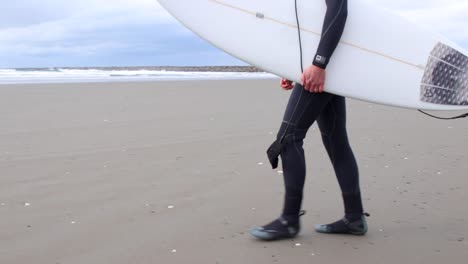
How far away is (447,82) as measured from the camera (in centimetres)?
269

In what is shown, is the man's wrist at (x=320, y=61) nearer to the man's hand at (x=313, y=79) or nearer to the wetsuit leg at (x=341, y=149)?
the man's hand at (x=313, y=79)

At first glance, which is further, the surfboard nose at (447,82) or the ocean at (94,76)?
the ocean at (94,76)

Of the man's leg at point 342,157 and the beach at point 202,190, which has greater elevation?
the man's leg at point 342,157

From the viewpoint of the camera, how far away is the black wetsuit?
237 cm

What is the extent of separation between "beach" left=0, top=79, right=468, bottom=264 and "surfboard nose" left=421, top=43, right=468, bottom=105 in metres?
0.63

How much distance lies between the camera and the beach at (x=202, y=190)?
8.05 feet

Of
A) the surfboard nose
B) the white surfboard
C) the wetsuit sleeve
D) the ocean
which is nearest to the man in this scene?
the wetsuit sleeve

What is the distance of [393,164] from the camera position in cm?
409

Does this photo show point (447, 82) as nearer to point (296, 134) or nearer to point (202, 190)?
point (296, 134)

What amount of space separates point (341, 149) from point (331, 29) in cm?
57

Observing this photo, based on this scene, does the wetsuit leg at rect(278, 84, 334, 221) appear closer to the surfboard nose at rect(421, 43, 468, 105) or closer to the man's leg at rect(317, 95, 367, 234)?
the man's leg at rect(317, 95, 367, 234)

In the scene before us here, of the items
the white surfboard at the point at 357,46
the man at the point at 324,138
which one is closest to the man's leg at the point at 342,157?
the man at the point at 324,138

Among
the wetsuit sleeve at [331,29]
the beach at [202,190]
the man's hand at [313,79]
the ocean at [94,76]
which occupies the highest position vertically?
the wetsuit sleeve at [331,29]

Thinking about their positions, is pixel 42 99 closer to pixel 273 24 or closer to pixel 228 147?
pixel 228 147
